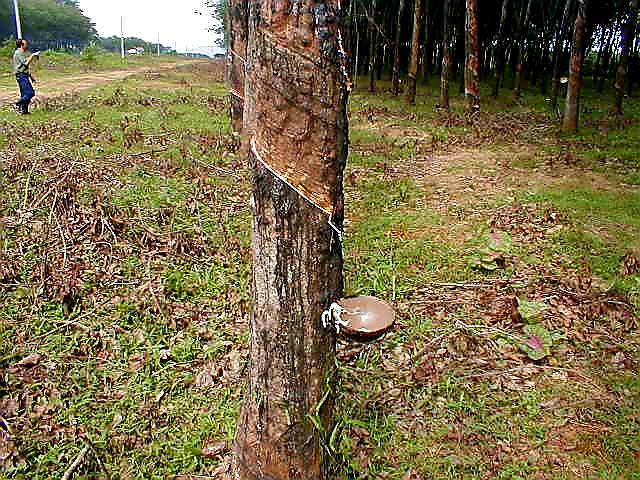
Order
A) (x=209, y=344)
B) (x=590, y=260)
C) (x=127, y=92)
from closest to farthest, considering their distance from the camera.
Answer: (x=209, y=344)
(x=590, y=260)
(x=127, y=92)

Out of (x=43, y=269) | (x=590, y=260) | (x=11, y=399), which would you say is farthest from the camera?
(x=590, y=260)

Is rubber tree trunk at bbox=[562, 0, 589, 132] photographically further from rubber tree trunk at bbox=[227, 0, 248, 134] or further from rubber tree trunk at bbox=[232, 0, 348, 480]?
rubber tree trunk at bbox=[232, 0, 348, 480]

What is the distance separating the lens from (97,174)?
646 cm

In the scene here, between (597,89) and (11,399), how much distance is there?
74.6ft

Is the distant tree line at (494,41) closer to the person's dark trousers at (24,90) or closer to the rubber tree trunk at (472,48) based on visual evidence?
the rubber tree trunk at (472,48)

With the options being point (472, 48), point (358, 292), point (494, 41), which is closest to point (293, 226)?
point (358, 292)

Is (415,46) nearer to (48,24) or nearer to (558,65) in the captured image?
(558,65)

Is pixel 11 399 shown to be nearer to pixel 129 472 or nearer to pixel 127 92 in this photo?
pixel 129 472

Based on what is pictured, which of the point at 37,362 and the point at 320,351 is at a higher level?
the point at 320,351

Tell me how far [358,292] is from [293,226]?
255cm

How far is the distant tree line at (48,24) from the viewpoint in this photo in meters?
40.5

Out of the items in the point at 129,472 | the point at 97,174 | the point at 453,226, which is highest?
the point at 97,174

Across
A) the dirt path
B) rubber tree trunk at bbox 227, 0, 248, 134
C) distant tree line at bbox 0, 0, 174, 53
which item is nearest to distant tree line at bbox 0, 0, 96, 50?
distant tree line at bbox 0, 0, 174, 53

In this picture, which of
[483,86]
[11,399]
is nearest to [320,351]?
[11,399]
